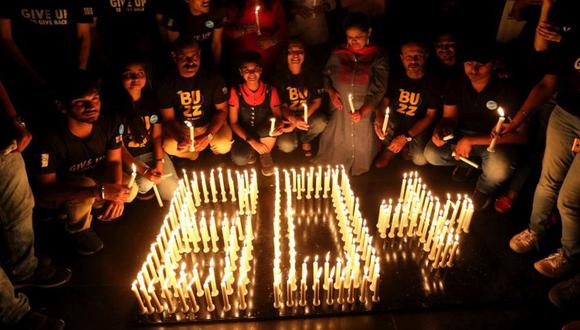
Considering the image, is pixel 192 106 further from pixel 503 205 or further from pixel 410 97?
pixel 503 205

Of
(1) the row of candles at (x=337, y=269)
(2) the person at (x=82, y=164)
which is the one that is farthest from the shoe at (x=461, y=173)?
(2) the person at (x=82, y=164)

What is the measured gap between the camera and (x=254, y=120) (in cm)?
535

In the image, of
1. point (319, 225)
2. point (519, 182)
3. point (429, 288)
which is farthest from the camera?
point (519, 182)

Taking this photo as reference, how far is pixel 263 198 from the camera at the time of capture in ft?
15.3

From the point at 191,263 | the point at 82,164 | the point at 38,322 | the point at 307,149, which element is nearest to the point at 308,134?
the point at 307,149

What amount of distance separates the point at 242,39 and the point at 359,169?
2333mm

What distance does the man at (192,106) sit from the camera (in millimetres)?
4883

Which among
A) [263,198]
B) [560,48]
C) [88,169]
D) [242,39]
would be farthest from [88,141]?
[560,48]

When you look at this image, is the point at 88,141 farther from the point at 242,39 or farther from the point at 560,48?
the point at 560,48

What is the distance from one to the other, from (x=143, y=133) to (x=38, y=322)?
2218mm

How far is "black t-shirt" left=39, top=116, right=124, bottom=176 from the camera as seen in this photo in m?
3.69

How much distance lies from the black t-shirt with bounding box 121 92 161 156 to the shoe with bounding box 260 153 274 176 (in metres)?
1.40

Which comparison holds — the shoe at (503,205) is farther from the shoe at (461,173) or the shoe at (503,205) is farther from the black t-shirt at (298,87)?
the black t-shirt at (298,87)

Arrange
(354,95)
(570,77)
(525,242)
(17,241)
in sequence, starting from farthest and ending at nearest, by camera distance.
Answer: (354,95), (525,242), (17,241), (570,77)
